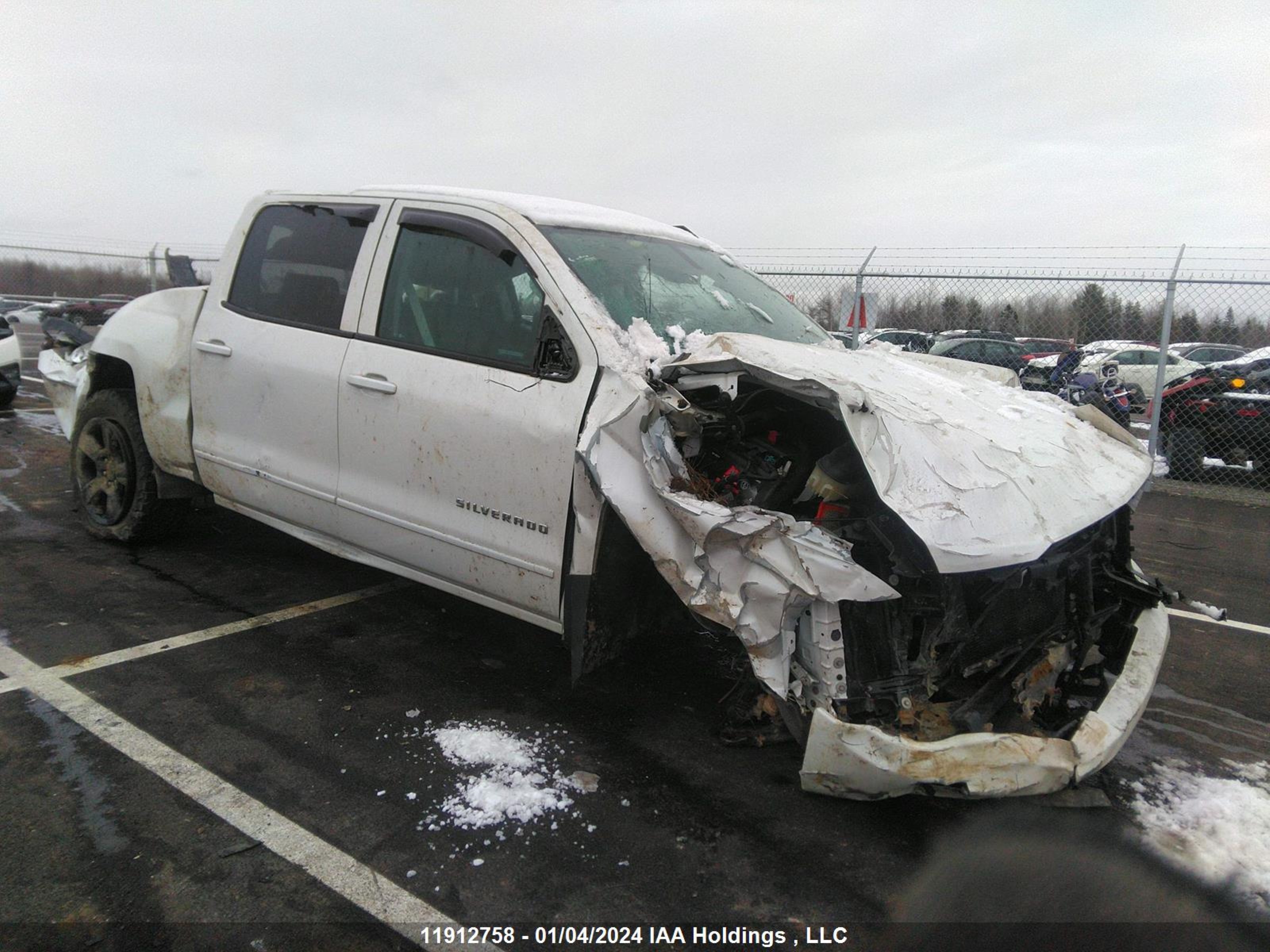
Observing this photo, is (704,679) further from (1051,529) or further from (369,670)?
(1051,529)

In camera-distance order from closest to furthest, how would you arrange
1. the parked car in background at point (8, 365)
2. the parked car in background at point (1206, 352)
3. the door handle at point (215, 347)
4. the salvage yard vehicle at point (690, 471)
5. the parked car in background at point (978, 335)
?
the salvage yard vehicle at point (690, 471), the door handle at point (215, 347), the parked car in background at point (8, 365), the parked car in background at point (978, 335), the parked car in background at point (1206, 352)

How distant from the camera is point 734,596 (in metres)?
2.70

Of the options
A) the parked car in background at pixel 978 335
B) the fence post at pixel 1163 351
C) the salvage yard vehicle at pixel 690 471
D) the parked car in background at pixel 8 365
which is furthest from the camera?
the parked car in background at pixel 978 335

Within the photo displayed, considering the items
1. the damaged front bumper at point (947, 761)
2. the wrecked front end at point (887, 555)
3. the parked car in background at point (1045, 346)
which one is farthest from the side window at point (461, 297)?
the parked car in background at point (1045, 346)

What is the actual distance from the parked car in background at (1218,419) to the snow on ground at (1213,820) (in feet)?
24.0

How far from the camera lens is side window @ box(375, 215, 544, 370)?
11.0 ft

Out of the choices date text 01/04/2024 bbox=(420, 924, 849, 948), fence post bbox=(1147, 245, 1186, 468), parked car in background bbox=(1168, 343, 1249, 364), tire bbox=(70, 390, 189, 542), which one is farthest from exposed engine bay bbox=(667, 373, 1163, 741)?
parked car in background bbox=(1168, 343, 1249, 364)

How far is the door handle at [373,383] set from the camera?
3.56 m

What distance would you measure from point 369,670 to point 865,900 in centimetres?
218

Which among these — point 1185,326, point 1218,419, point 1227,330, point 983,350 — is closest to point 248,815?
point 1185,326

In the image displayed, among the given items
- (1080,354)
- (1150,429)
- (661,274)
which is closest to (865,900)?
(661,274)

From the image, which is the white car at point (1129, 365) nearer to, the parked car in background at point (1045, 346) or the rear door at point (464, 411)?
the parked car in background at point (1045, 346)

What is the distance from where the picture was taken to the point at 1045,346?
1220cm

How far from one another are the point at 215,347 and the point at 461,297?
1.55 metres
